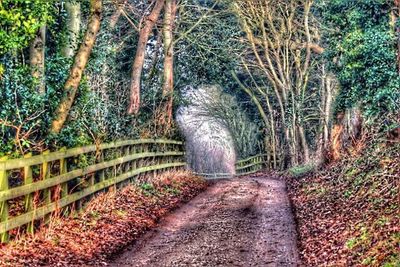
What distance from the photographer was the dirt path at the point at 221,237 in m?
8.69

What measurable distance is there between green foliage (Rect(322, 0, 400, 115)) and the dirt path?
12.8ft

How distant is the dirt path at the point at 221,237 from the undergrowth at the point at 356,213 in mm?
397

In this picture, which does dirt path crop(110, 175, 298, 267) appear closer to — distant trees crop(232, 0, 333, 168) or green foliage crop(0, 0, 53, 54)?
green foliage crop(0, 0, 53, 54)

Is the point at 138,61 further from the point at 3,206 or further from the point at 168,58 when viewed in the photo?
the point at 3,206

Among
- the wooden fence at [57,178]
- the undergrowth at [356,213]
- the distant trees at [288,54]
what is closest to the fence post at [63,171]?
the wooden fence at [57,178]

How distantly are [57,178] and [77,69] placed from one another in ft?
9.05

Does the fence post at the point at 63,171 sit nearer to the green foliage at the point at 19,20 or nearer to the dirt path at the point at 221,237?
the dirt path at the point at 221,237

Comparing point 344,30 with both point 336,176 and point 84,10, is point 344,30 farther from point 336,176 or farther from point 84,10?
point 84,10

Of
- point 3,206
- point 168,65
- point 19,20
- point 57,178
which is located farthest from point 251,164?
point 3,206

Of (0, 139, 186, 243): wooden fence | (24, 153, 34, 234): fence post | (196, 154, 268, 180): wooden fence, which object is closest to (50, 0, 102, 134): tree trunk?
(0, 139, 186, 243): wooden fence

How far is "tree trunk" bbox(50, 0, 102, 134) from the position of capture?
11141 mm

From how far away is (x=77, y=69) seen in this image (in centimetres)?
1141

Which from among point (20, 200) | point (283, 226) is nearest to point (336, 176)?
point (283, 226)

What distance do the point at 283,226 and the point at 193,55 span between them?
1705 cm
